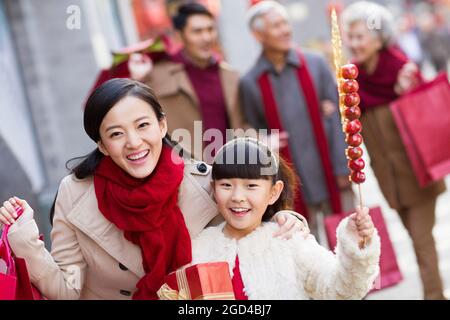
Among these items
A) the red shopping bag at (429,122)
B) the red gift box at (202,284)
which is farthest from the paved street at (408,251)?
the red gift box at (202,284)

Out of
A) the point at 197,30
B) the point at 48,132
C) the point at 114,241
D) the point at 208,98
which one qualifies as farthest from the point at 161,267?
the point at 48,132

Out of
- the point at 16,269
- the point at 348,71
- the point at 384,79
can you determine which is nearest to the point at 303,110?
the point at 384,79

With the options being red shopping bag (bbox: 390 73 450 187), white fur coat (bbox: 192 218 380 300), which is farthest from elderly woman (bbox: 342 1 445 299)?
white fur coat (bbox: 192 218 380 300)

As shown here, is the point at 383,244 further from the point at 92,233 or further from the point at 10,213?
the point at 10,213

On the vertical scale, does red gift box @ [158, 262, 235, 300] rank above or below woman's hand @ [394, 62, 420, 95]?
below

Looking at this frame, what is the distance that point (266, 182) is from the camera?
2654 millimetres

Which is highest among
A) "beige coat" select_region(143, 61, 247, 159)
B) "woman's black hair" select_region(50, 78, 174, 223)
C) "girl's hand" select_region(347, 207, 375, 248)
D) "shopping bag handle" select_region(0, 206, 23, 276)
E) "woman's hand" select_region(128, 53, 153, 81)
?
"woman's hand" select_region(128, 53, 153, 81)

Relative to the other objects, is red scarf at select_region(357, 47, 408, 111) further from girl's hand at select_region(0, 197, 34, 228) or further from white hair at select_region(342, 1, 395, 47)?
girl's hand at select_region(0, 197, 34, 228)

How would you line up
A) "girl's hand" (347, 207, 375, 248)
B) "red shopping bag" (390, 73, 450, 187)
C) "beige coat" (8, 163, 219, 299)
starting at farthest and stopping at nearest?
1. "red shopping bag" (390, 73, 450, 187)
2. "beige coat" (8, 163, 219, 299)
3. "girl's hand" (347, 207, 375, 248)

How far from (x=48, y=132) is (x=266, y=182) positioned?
394 centimetres

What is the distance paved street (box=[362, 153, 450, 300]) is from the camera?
16.1ft

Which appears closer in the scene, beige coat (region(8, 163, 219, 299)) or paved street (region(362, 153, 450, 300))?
beige coat (region(8, 163, 219, 299))

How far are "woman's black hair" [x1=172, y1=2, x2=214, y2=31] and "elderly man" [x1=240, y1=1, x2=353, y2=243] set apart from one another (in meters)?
0.37
